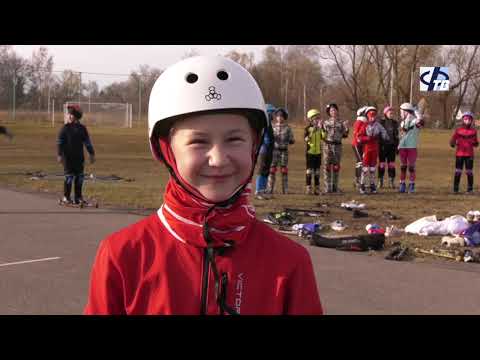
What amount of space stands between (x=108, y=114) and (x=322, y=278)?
197 ft

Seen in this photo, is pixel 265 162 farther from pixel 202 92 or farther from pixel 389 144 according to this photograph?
pixel 202 92

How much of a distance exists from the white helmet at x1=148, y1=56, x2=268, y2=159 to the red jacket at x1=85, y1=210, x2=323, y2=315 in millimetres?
380

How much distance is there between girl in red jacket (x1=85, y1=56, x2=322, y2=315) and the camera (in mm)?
2113

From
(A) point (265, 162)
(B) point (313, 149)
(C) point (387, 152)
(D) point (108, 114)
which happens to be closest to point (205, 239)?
(A) point (265, 162)

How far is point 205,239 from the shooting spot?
2152 mm

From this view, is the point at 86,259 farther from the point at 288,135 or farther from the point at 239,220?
the point at 288,135

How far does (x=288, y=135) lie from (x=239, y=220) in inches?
510

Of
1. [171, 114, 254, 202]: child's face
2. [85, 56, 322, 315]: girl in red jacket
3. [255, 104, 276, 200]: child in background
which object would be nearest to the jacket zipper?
[85, 56, 322, 315]: girl in red jacket

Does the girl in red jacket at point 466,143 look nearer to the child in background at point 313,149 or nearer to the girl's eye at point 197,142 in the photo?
the child in background at point 313,149

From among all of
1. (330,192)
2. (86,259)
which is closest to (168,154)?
(86,259)

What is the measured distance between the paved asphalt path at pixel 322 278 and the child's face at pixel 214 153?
4.07 meters

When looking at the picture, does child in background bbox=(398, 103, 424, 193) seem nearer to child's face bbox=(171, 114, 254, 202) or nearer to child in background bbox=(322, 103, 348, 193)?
child in background bbox=(322, 103, 348, 193)
